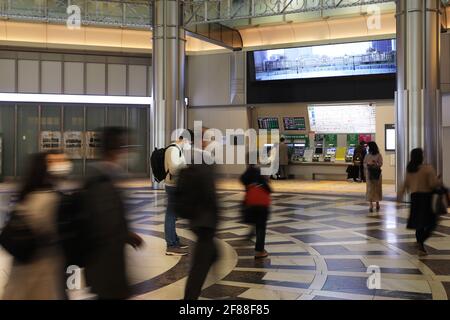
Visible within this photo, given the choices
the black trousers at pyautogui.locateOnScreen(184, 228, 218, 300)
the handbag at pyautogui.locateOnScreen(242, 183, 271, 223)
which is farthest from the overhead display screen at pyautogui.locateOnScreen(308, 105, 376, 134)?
the black trousers at pyautogui.locateOnScreen(184, 228, 218, 300)

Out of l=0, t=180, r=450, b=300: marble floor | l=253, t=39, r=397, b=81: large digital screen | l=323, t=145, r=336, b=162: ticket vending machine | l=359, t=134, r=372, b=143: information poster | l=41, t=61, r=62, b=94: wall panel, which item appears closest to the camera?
l=0, t=180, r=450, b=300: marble floor

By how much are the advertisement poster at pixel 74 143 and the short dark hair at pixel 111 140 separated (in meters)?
17.3

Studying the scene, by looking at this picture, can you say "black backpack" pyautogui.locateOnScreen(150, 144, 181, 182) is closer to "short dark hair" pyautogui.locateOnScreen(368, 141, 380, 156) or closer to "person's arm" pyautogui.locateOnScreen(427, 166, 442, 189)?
"person's arm" pyautogui.locateOnScreen(427, 166, 442, 189)

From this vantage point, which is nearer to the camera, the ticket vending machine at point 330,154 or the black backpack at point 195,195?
the black backpack at point 195,195

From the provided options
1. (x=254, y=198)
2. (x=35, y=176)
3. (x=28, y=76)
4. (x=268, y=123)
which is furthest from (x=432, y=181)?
(x=28, y=76)

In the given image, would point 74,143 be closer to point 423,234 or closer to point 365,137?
point 365,137

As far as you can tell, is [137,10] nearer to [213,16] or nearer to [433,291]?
[213,16]

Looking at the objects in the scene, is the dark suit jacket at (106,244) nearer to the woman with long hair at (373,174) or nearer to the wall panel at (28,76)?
the woman with long hair at (373,174)

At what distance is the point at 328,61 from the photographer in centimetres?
1875

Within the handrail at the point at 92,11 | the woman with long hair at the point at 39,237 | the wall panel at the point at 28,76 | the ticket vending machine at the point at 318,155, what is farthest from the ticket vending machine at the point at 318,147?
the woman with long hair at the point at 39,237

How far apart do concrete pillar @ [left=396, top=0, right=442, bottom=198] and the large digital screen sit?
4.73m

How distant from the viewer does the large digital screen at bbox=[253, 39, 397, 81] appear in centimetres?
1783

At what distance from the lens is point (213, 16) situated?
1762 cm

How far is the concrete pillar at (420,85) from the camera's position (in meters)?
12.7
